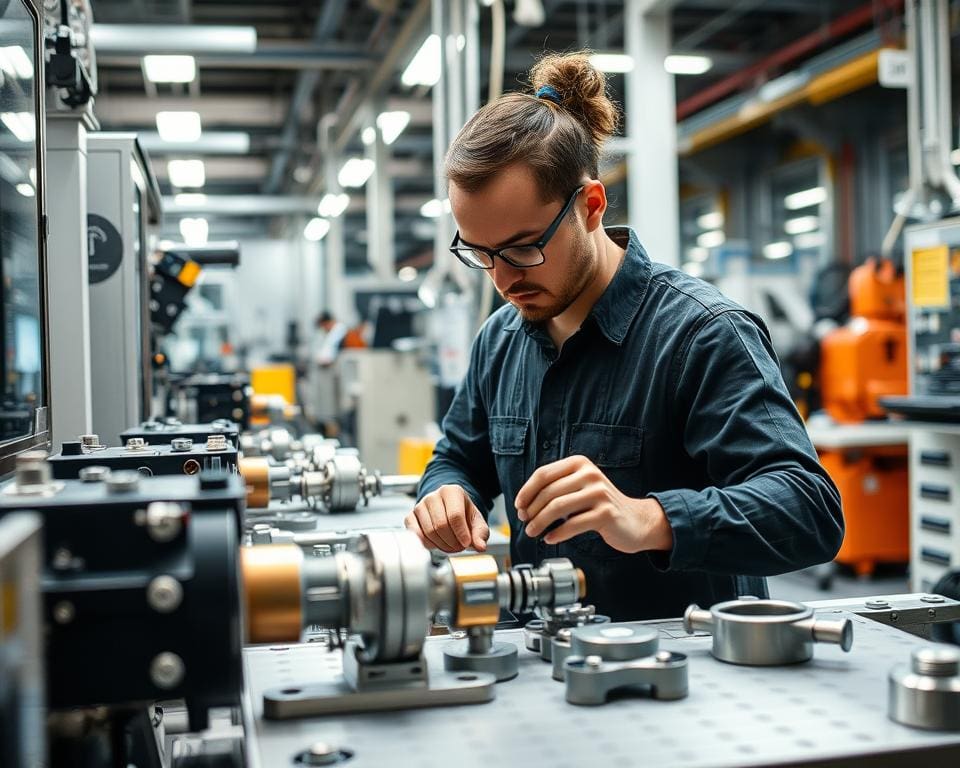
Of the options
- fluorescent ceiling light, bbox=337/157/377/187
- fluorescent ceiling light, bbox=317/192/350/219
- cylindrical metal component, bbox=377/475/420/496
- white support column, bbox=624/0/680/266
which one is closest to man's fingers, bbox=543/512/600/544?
cylindrical metal component, bbox=377/475/420/496

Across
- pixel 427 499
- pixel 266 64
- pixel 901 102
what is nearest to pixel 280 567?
pixel 427 499

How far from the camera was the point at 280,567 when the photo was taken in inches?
28.5

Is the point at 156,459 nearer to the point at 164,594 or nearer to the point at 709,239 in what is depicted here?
the point at 164,594

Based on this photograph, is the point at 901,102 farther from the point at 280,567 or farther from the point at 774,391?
the point at 280,567

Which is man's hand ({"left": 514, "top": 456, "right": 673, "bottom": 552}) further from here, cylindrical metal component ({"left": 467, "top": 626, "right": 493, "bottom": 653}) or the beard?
the beard

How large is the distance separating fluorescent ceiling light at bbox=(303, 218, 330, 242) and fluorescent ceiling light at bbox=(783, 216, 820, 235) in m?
5.14

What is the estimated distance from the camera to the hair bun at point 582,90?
4.72ft

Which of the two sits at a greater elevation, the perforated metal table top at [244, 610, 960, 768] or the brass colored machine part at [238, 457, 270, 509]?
the brass colored machine part at [238, 457, 270, 509]

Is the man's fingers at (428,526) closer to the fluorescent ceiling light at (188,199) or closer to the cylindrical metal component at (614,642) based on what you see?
the cylindrical metal component at (614,642)

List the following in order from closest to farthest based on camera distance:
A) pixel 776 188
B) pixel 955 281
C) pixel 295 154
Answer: pixel 955 281 < pixel 776 188 < pixel 295 154

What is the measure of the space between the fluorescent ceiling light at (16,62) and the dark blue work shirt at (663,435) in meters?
0.78

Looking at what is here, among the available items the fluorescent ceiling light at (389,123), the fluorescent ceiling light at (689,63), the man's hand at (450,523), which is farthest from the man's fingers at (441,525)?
the fluorescent ceiling light at (689,63)

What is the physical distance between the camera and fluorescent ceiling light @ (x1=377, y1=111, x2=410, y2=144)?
25.3 ft

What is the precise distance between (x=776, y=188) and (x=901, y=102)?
208 cm
